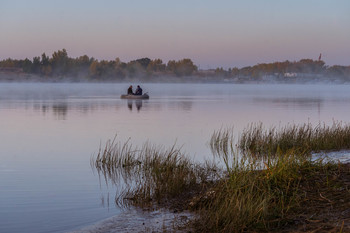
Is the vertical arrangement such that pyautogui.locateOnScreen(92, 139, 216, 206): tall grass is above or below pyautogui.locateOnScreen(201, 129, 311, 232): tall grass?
below

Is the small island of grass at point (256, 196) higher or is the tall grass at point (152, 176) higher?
the small island of grass at point (256, 196)

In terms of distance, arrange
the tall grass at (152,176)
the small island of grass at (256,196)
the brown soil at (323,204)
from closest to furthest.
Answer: the brown soil at (323,204)
the small island of grass at (256,196)
the tall grass at (152,176)

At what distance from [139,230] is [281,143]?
10.9m

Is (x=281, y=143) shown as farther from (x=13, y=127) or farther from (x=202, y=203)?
(x=13, y=127)

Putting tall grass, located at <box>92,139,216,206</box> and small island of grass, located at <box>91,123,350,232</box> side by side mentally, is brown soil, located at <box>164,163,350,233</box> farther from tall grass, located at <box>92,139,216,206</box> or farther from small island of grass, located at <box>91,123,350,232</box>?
tall grass, located at <box>92,139,216,206</box>

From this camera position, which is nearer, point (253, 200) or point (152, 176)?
point (253, 200)

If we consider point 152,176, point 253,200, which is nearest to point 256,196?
point 253,200

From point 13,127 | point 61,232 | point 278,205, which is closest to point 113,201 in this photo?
point 61,232

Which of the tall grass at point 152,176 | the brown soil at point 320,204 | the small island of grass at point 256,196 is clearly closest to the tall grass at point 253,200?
the small island of grass at point 256,196

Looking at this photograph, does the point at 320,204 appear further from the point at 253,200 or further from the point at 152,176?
the point at 152,176

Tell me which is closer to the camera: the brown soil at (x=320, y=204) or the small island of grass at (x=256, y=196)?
the brown soil at (x=320, y=204)

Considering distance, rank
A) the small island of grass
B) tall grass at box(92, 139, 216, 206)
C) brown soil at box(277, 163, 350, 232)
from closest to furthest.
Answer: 1. brown soil at box(277, 163, 350, 232)
2. the small island of grass
3. tall grass at box(92, 139, 216, 206)

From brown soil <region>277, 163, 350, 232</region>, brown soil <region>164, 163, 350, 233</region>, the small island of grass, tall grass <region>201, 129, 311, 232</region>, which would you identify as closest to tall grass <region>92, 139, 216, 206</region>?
the small island of grass

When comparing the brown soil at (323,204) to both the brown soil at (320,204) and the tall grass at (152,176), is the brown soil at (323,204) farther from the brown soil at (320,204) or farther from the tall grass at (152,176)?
the tall grass at (152,176)
